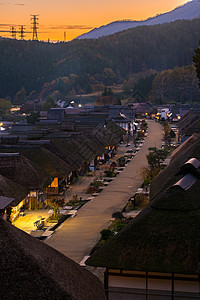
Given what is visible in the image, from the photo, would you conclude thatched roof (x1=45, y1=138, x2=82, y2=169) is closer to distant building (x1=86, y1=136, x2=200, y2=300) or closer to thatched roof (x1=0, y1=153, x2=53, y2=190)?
thatched roof (x1=0, y1=153, x2=53, y2=190)

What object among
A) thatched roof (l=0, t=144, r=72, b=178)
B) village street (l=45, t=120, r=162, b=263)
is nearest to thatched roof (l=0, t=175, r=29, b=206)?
village street (l=45, t=120, r=162, b=263)

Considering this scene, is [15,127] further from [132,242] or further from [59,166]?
[132,242]

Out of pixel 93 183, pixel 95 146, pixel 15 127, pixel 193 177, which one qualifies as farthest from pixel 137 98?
pixel 193 177

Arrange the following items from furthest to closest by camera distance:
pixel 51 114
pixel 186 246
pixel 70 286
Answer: pixel 51 114 < pixel 186 246 < pixel 70 286

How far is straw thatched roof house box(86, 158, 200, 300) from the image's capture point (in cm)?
1972

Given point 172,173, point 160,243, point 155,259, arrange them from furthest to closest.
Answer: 1. point 172,173
2. point 160,243
3. point 155,259

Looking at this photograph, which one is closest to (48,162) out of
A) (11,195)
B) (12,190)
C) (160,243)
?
(12,190)

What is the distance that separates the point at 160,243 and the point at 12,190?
18.0 meters

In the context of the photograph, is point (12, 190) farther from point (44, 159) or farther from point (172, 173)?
point (172, 173)

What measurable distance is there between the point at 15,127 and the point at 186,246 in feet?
213

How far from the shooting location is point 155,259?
19.9m

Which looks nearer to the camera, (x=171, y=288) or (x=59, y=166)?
(x=171, y=288)

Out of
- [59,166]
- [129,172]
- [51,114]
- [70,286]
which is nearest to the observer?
[70,286]

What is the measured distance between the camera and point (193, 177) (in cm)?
2562
